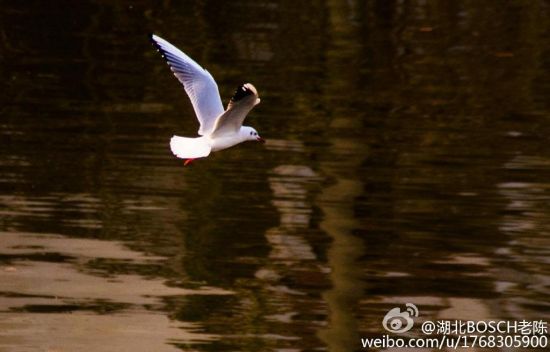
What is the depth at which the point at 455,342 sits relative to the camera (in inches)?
328

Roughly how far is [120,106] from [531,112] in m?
4.14

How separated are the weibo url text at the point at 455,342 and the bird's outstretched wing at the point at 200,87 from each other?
1.76 meters

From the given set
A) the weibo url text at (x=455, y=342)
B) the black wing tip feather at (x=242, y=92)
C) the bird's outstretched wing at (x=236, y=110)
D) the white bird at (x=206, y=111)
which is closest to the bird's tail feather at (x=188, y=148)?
the white bird at (x=206, y=111)

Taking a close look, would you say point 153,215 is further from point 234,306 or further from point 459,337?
point 459,337

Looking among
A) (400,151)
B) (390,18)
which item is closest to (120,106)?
(400,151)

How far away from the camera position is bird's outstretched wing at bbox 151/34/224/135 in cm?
907

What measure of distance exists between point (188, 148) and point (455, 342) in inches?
76.3

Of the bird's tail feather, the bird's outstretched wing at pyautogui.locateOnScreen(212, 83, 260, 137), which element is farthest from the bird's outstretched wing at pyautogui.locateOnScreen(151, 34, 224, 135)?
the bird's tail feather

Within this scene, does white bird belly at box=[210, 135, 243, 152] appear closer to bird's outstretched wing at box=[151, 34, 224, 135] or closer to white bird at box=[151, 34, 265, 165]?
white bird at box=[151, 34, 265, 165]

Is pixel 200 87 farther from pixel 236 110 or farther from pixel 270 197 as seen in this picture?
pixel 270 197

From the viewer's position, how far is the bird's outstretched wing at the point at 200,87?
9.07m

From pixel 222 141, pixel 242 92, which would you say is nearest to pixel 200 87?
pixel 222 141

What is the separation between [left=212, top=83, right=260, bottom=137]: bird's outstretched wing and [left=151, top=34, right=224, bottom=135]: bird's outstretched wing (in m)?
0.12

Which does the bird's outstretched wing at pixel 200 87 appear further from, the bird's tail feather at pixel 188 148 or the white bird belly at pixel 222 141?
the bird's tail feather at pixel 188 148
